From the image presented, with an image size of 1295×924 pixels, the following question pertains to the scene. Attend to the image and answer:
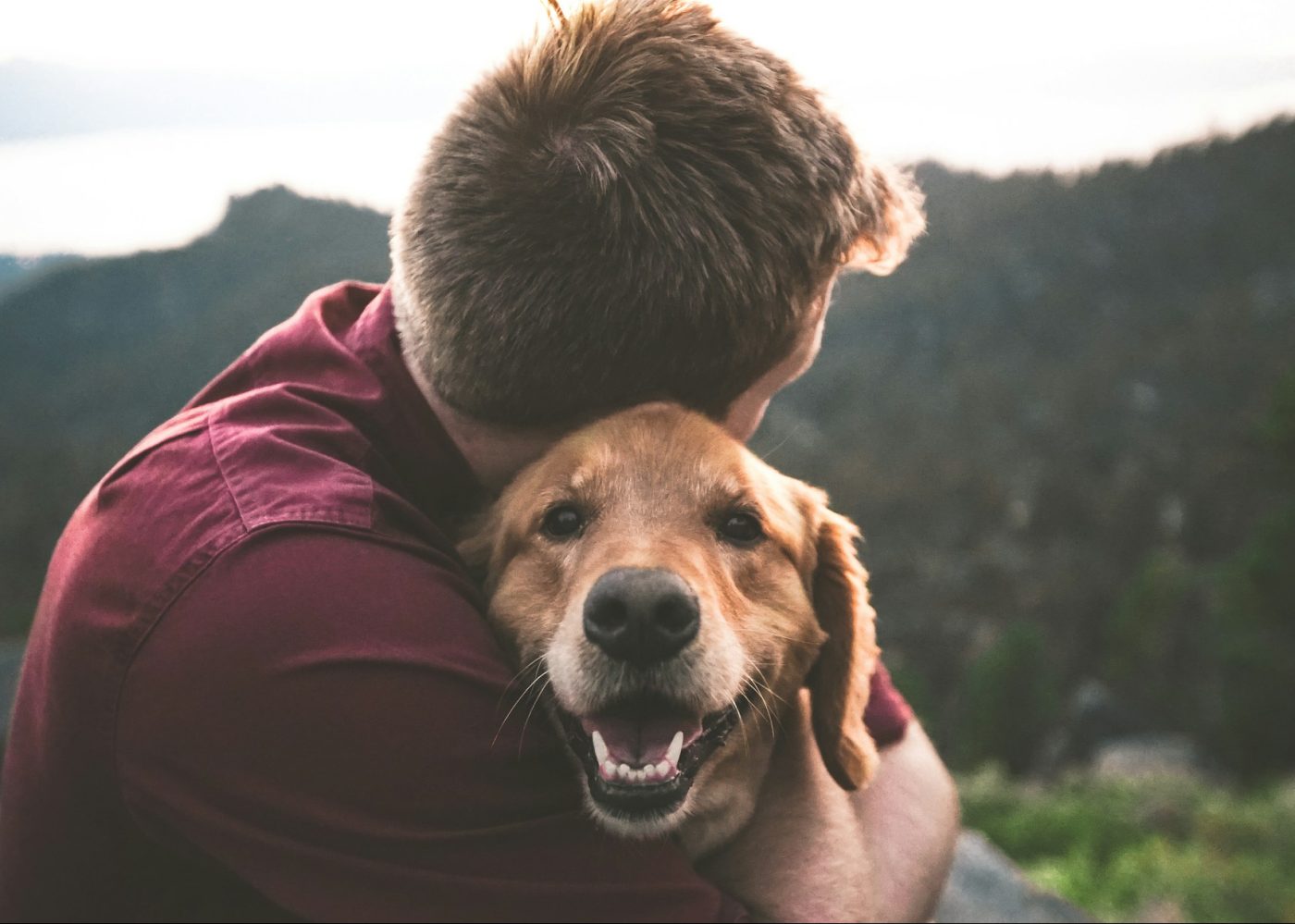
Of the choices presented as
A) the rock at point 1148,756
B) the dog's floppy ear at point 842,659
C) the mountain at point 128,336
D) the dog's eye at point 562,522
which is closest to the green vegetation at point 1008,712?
the rock at point 1148,756

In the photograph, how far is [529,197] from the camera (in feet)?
7.61

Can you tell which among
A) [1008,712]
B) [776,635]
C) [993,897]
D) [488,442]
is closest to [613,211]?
[488,442]

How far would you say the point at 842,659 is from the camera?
117 inches

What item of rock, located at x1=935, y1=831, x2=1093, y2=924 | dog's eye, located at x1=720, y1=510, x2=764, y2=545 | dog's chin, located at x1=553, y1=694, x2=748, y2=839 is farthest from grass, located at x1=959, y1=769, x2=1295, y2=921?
dog's chin, located at x1=553, y1=694, x2=748, y2=839

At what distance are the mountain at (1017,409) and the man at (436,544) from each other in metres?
1.07

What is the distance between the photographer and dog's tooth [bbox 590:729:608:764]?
2.37 metres

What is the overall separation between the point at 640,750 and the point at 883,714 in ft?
4.16

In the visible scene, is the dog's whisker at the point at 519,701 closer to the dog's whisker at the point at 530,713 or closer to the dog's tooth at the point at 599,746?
A: the dog's whisker at the point at 530,713

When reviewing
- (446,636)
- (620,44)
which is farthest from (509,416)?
(620,44)

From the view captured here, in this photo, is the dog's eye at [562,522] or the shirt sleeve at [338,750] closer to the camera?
the shirt sleeve at [338,750]

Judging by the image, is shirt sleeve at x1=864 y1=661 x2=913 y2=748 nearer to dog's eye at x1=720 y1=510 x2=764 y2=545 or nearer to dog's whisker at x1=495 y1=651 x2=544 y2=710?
dog's eye at x1=720 y1=510 x2=764 y2=545

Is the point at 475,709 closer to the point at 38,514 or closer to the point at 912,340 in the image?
the point at 38,514

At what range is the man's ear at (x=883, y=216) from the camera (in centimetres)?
272

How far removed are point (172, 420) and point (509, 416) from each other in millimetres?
809
